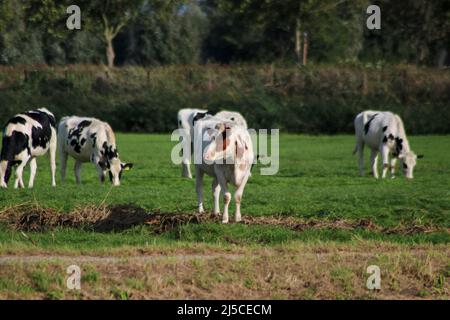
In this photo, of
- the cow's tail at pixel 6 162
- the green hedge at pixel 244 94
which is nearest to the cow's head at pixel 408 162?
the cow's tail at pixel 6 162

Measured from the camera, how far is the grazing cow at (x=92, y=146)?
82.5 feet

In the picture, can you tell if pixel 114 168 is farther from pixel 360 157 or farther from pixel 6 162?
pixel 360 157

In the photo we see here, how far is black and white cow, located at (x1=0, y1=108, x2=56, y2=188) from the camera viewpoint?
23531 mm

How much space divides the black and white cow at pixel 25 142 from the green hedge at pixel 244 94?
78.7ft

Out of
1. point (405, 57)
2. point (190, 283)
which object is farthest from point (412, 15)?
point (190, 283)

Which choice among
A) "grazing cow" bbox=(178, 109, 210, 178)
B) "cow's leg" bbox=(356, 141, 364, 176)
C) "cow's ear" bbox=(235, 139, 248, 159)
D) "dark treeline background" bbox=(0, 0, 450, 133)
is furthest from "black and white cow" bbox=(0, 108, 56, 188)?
"dark treeline background" bbox=(0, 0, 450, 133)

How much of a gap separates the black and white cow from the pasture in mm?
3092

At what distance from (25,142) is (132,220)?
8.20m

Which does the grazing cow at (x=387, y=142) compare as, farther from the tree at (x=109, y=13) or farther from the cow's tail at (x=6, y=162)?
the tree at (x=109, y=13)

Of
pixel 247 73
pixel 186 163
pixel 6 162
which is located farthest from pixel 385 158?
pixel 247 73

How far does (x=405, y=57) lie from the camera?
7881 cm

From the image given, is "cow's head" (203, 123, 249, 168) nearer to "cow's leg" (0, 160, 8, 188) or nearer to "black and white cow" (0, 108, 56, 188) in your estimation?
"black and white cow" (0, 108, 56, 188)

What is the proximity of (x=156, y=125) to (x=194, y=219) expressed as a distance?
34883 millimetres
